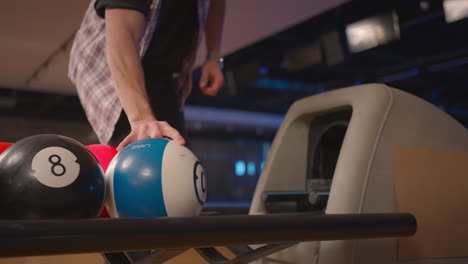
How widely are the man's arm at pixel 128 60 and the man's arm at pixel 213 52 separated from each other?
380 millimetres

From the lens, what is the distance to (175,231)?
29.2 inches

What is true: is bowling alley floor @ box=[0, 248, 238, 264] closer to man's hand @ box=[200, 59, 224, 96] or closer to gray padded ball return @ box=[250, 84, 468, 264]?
gray padded ball return @ box=[250, 84, 468, 264]

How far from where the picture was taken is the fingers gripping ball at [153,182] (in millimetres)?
890

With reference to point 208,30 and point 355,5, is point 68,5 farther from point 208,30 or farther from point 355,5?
point 355,5

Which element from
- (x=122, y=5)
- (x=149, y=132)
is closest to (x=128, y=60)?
(x=122, y=5)

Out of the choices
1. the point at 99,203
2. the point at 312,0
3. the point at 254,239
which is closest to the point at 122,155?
the point at 99,203

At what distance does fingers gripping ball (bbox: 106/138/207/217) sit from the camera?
89 centimetres

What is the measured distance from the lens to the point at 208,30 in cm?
174

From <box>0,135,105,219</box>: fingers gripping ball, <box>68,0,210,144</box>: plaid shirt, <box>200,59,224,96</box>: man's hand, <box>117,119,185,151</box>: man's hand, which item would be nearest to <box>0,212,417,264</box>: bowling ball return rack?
<box>0,135,105,219</box>: fingers gripping ball

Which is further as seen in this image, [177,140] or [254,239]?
[177,140]

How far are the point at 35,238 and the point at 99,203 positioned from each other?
0.21 metres

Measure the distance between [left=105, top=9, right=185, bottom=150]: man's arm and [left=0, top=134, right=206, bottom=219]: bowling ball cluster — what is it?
20 centimetres

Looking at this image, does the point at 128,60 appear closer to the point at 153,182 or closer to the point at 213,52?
the point at 153,182

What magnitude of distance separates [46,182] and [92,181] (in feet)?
0.26
